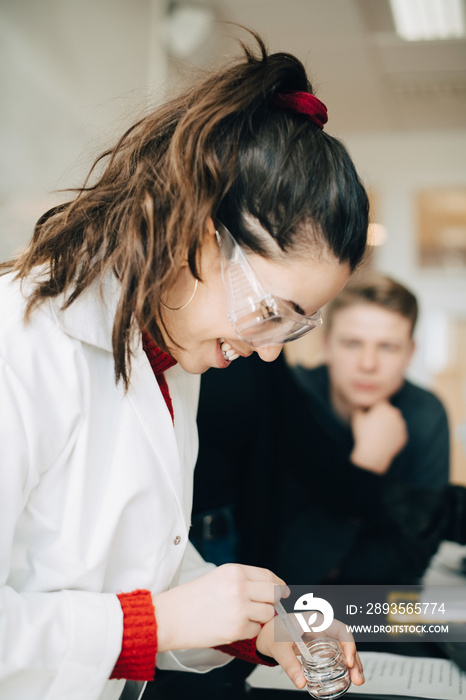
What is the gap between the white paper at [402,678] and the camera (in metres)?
1.02

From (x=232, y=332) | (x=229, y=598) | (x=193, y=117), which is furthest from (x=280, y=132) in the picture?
(x=229, y=598)

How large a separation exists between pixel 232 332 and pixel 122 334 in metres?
0.15

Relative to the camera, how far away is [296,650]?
3.26ft

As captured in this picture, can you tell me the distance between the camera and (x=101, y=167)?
3.46 feet

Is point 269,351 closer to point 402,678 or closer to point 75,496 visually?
point 75,496

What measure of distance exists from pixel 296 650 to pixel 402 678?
22 centimetres

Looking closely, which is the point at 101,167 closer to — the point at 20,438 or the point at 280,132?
the point at 280,132

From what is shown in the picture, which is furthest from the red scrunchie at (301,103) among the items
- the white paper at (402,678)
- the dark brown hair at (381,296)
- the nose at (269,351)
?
the dark brown hair at (381,296)

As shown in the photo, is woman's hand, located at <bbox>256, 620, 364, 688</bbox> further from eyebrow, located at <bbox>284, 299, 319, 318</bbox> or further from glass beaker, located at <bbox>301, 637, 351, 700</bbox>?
eyebrow, located at <bbox>284, 299, 319, 318</bbox>

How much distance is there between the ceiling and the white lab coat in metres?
2.10

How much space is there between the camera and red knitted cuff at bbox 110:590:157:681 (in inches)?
30.7

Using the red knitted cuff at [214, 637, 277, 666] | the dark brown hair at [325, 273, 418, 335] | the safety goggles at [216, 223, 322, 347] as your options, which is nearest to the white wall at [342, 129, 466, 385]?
the dark brown hair at [325, 273, 418, 335]

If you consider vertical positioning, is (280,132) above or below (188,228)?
above

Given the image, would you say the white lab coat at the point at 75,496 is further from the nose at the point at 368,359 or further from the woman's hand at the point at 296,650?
the nose at the point at 368,359
